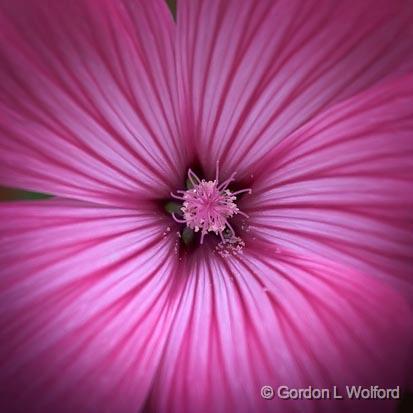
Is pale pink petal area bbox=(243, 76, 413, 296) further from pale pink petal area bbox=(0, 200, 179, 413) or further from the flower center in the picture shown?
pale pink petal area bbox=(0, 200, 179, 413)

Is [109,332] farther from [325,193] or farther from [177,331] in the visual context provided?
[325,193]

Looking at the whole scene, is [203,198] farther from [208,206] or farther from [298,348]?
[298,348]

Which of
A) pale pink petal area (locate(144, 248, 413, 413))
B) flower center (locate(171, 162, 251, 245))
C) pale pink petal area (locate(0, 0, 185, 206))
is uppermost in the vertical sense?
pale pink petal area (locate(0, 0, 185, 206))

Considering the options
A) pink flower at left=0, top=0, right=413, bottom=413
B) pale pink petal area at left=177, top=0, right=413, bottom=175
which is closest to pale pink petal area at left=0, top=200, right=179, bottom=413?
pink flower at left=0, top=0, right=413, bottom=413

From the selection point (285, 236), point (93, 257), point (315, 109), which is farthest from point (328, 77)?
point (93, 257)

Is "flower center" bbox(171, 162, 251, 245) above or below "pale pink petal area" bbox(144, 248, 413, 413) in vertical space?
above

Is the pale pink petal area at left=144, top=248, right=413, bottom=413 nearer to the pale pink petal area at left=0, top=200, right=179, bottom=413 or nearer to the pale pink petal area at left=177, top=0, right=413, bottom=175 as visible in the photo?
the pale pink petal area at left=0, top=200, right=179, bottom=413

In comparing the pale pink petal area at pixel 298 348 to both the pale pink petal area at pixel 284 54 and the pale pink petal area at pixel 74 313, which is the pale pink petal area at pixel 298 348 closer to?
the pale pink petal area at pixel 74 313
